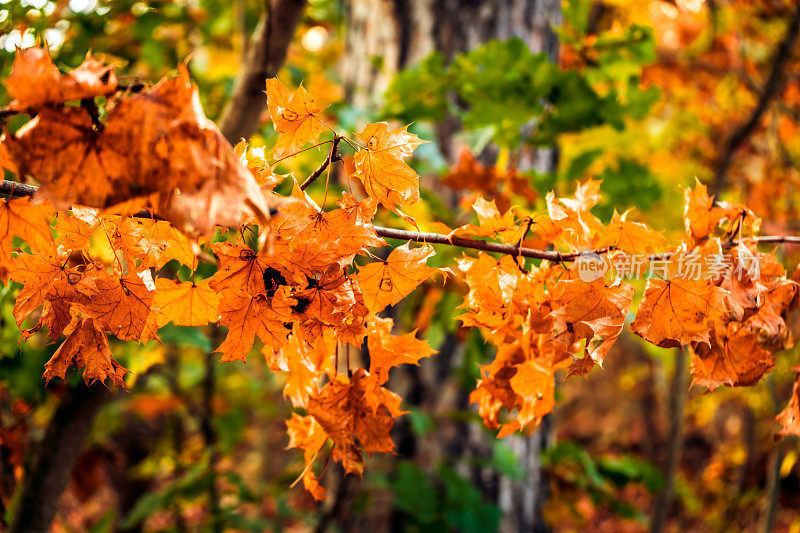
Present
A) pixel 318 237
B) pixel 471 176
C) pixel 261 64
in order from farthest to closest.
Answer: pixel 471 176
pixel 261 64
pixel 318 237

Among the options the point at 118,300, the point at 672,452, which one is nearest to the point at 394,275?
the point at 118,300

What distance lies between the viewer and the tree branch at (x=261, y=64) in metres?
1.07

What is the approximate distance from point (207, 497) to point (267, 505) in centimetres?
404

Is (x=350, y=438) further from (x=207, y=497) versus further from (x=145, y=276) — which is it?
(x=207, y=497)

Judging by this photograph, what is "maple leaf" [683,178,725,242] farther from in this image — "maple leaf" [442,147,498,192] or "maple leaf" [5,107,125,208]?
"maple leaf" [442,147,498,192]

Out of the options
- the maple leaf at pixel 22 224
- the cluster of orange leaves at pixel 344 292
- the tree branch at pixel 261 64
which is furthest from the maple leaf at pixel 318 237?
the tree branch at pixel 261 64

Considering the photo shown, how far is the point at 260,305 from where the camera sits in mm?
538

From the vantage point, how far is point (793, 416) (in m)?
0.64

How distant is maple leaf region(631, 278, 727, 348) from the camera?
1.82ft

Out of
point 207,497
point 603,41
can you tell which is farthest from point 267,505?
point 603,41

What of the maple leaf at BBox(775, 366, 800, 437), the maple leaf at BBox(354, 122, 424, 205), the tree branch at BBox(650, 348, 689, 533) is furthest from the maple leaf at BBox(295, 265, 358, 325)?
the tree branch at BBox(650, 348, 689, 533)

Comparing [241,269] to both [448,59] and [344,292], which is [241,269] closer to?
[344,292]

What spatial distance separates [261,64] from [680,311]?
3.13 feet

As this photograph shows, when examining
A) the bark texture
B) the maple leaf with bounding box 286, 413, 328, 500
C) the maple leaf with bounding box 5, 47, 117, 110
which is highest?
the maple leaf with bounding box 5, 47, 117, 110
